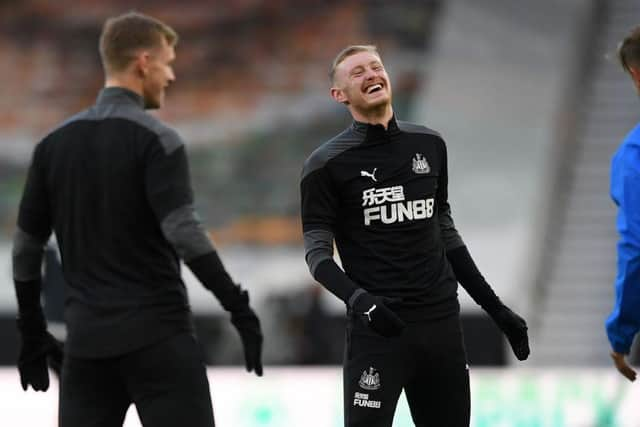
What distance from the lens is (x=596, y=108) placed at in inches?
563

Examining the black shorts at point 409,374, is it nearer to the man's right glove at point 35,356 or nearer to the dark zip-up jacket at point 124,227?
the dark zip-up jacket at point 124,227

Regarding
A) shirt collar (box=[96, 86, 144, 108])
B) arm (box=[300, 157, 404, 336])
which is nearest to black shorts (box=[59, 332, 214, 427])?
arm (box=[300, 157, 404, 336])

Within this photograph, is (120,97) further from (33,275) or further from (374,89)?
(374,89)

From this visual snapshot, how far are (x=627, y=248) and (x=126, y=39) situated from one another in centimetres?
164

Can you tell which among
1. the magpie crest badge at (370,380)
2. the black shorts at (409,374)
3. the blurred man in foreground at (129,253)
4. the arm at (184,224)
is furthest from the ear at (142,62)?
the magpie crest badge at (370,380)

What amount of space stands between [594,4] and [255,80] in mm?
3789

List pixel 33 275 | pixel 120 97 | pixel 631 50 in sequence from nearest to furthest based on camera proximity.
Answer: pixel 120 97 < pixel 33 275 < pixel 631 50

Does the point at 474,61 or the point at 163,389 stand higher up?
the point at 474,61

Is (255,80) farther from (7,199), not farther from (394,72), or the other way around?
(7,199)

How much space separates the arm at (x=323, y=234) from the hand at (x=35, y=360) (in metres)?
0.82

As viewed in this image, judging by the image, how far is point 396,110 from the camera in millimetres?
13883

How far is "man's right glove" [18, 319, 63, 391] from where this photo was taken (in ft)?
12.7

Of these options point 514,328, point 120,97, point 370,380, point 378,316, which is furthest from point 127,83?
point 514,328

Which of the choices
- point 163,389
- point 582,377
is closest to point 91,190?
point 163,389
